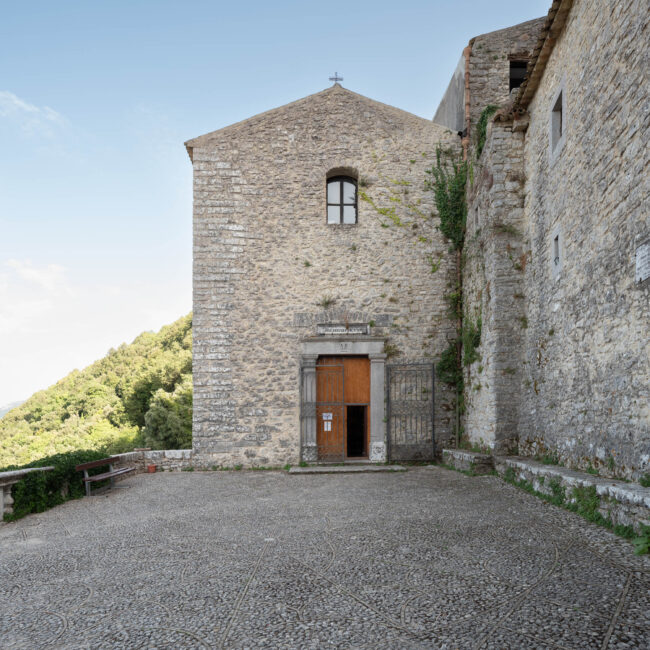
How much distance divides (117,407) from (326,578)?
2967 centimetres

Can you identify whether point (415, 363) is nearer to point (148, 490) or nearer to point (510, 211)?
point (510, 211)

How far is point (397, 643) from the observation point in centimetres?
258

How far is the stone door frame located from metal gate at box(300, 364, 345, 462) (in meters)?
0.02

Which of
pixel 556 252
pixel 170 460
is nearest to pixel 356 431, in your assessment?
pixel 170 460

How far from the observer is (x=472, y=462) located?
Result: 26.2ft

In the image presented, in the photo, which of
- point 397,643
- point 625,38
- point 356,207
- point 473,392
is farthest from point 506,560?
point 356,207

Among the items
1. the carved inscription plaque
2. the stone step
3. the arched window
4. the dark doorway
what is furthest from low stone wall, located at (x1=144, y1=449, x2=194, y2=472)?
the arched window

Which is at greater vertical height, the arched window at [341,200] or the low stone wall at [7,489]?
the arched window at [341,200]


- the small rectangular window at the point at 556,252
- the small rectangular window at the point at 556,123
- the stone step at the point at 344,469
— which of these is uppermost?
the small rectangular window at the point at 556,123

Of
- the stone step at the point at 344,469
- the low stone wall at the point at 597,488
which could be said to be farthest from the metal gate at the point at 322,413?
the low stone wall at the point at 597,488

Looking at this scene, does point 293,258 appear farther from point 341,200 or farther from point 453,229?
point 453,229

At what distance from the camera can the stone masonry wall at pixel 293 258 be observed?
32.4 ft

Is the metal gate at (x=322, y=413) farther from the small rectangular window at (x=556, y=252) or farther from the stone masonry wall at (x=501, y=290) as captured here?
the small rectangular window at (x=556, y=252)

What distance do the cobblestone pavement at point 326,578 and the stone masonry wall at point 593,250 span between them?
41.8 inches
